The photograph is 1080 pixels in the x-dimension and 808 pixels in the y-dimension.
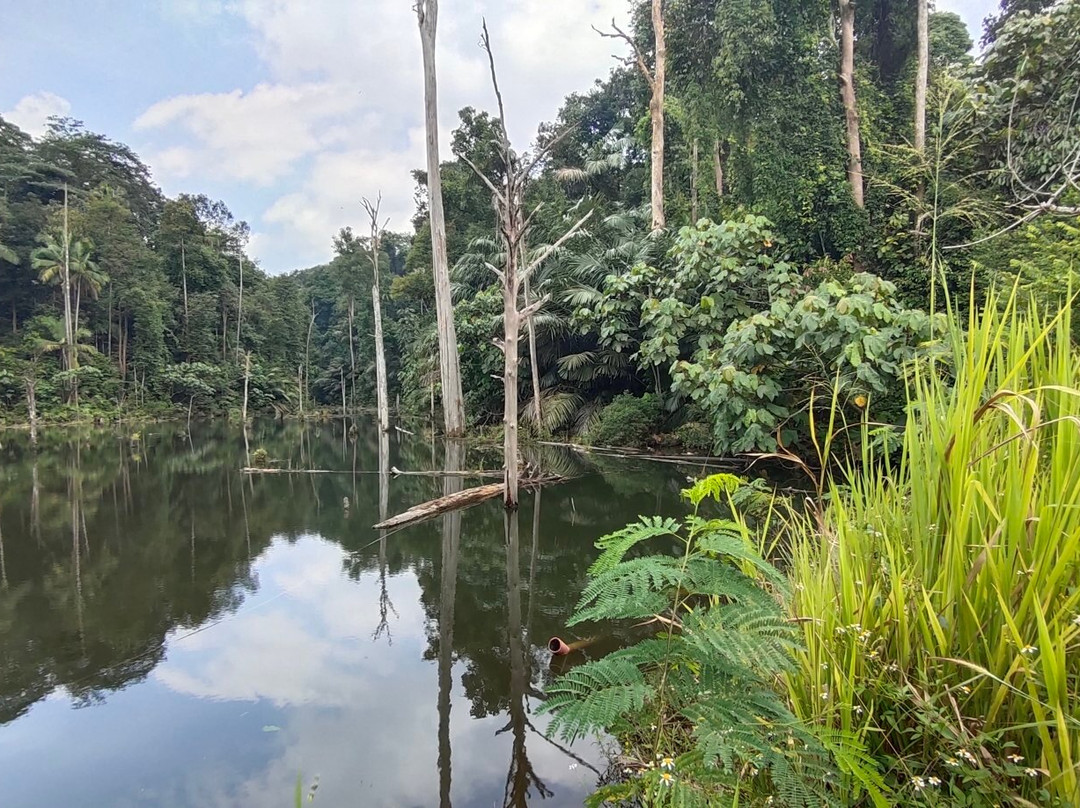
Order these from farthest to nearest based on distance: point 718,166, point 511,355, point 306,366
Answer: point 306,366, point 718,166, point 511,355

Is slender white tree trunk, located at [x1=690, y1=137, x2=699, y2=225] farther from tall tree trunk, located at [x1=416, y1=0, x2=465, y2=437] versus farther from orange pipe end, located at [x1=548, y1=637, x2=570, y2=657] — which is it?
orange pipe end, located at [x1=548, y1=637, x2=570, y2=657]

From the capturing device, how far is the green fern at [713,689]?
3.92 ft

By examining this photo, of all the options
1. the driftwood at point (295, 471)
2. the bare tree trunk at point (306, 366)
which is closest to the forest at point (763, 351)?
the bare tree trunk at point (306, 366)

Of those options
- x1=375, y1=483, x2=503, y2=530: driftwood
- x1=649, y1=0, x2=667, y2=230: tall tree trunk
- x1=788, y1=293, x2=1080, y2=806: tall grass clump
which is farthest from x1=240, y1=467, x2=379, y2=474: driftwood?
x1=788, y1=293, x2=1080, y2=806: tall grass clump

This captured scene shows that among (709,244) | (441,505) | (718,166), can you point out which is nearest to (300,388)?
(718,166)

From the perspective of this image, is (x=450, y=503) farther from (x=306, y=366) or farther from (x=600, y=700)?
(x=306, y=366)

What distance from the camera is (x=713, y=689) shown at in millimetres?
1369

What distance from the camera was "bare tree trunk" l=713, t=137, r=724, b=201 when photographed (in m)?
14.0

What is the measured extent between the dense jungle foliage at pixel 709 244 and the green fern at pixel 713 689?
1.84 feet

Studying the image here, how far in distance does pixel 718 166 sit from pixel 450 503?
11.8m

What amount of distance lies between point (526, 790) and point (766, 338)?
6235 mm

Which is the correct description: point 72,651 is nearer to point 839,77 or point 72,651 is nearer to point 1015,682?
point 1015,682

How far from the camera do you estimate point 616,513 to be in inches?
250

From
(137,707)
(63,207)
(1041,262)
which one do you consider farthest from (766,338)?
(63,207)
